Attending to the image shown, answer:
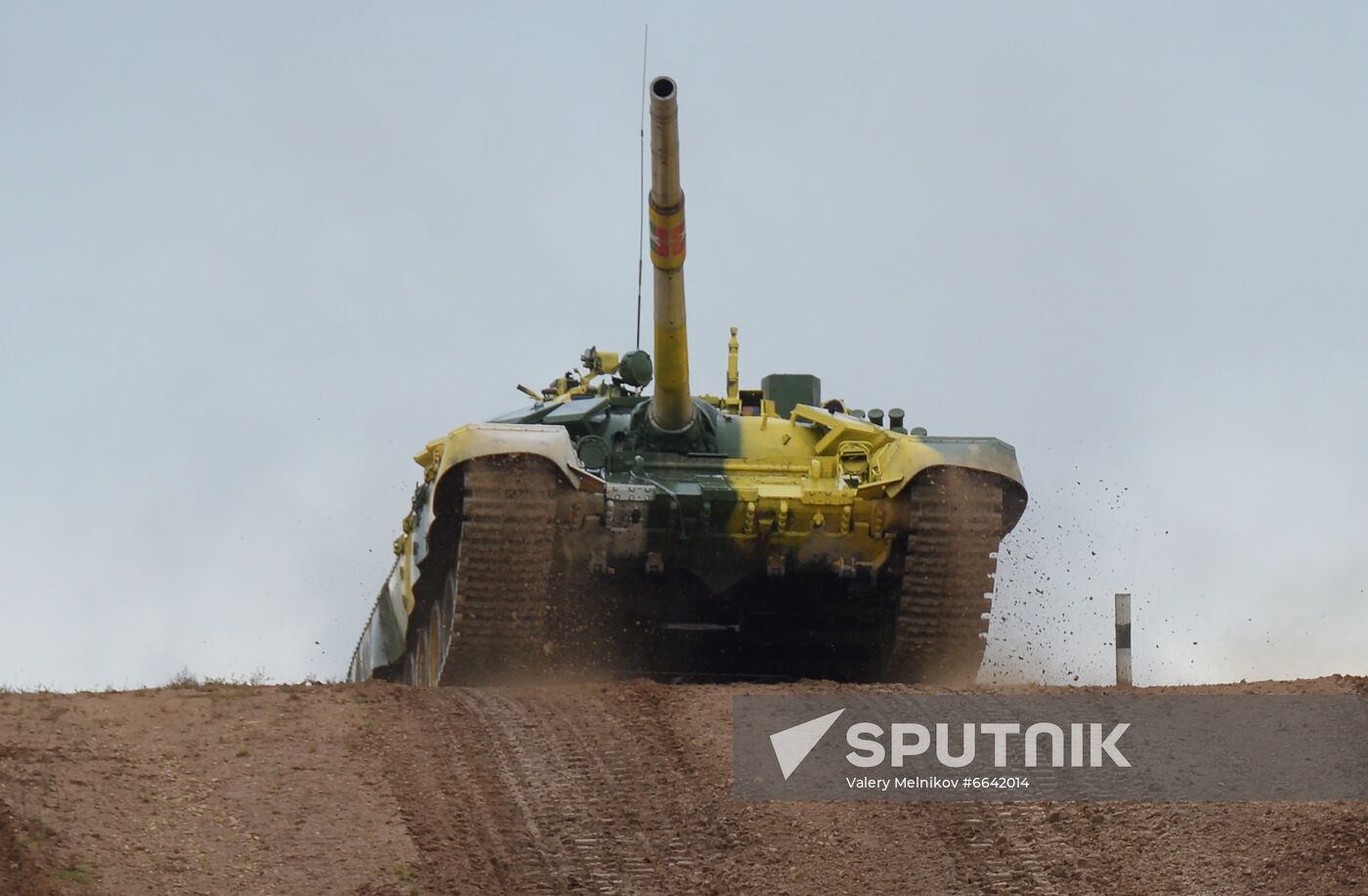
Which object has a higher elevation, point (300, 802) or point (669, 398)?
point (669, 398)

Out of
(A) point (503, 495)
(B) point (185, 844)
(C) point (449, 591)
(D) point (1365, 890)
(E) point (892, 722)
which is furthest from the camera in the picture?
(C) point (449, 591)

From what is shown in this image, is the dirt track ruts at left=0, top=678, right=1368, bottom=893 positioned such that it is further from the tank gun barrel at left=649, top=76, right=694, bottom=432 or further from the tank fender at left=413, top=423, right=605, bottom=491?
the tank gun barrel at left=649, top=76, right=694, bottom=432

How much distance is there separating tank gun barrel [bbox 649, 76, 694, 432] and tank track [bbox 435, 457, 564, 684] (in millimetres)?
1511

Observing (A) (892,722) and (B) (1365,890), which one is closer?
(B) (1365,890)

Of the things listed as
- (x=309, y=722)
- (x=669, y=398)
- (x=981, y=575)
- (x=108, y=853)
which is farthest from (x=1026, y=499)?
(x=108, y=853)

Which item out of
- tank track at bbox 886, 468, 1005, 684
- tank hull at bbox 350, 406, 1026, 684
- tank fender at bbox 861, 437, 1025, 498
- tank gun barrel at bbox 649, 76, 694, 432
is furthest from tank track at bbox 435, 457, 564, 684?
tank track at bbox 886, 468, 1005, 684

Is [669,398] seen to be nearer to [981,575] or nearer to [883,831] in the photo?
[981,575]

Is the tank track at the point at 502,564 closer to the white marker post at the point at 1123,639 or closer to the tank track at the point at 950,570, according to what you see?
the tank track at the point at 950,570

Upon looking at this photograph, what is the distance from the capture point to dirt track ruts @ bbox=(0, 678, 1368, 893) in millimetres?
Answer: 8961

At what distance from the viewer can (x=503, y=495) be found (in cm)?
1398

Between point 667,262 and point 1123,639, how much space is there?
370cm

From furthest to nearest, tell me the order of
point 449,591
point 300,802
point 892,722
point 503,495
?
point 449,591 → point 503,495 → point 892,722 → point 300,802

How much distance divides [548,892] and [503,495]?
17.3 ft

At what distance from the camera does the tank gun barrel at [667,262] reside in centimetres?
1380
